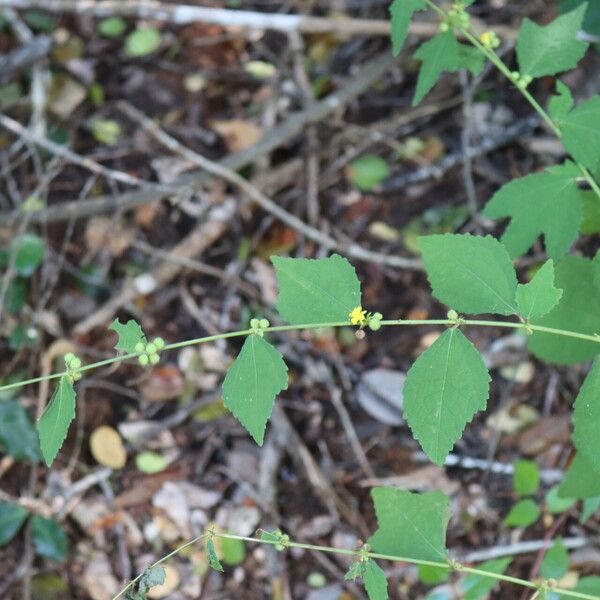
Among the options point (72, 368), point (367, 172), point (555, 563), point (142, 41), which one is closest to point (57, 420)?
point (72, 368)

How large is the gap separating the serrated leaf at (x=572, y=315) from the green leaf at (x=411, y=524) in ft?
1.75

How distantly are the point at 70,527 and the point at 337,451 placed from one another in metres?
1.08

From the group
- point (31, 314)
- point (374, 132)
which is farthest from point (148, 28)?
point (31, 314)

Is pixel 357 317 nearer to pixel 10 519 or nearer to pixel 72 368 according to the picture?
pixel 72 368

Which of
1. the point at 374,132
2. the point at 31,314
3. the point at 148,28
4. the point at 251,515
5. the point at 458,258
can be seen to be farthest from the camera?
the point at 148,28

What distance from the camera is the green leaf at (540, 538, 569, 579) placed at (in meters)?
→ 2.56

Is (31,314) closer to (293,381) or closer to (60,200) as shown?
(60,200)

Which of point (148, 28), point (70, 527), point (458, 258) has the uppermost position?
point (458, 258)

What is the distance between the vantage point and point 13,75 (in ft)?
11.9

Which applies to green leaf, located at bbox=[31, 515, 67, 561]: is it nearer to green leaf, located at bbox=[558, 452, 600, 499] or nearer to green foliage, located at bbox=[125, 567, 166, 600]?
green foliage, located at bbox=[125, 567, 166, 600]

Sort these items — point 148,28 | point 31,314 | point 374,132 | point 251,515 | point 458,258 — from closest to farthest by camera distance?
point 458,258, point 251,515, point 31,314, point 374,132, point 148,28

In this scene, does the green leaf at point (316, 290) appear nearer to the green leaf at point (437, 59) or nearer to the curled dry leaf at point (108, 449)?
the green leaf at point (437, 59)

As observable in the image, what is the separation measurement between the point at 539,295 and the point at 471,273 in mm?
141

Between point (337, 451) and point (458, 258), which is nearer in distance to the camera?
point (458, 258)
